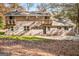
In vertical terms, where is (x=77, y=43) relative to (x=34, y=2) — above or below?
below

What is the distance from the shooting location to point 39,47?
3.92ft

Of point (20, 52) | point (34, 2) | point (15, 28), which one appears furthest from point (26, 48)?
point (34, 2)

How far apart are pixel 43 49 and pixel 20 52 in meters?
0.16

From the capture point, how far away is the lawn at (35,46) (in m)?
1.19

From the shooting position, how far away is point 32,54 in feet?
3.89

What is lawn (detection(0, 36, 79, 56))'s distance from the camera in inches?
46.7

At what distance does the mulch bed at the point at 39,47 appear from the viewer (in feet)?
3.89

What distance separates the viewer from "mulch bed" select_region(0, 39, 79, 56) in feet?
3.89

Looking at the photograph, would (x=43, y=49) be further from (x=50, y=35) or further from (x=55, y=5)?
(x=55, y=5)

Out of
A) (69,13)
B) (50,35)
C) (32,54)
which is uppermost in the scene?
(69,13)

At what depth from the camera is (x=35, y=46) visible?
119cm

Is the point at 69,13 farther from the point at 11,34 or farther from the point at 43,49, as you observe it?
the point at 11,34

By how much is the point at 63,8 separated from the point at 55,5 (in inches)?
2.3

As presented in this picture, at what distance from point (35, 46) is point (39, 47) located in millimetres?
28
